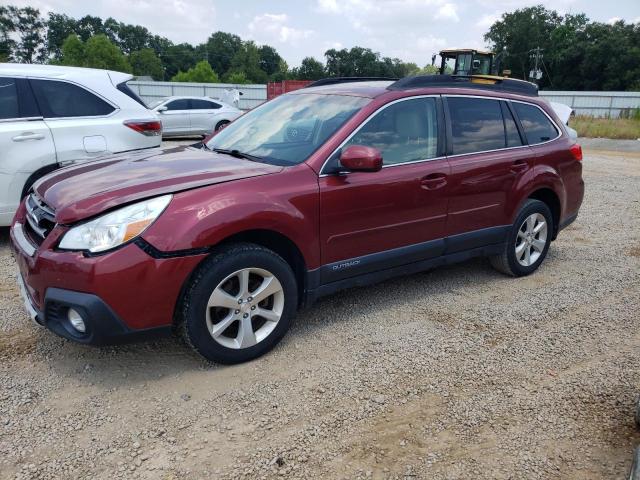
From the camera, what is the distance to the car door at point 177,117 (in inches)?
632

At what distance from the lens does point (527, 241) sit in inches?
193

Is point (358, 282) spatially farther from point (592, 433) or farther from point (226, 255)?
point (592, 433)

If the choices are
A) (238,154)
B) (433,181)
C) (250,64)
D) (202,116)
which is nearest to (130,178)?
(238,154)

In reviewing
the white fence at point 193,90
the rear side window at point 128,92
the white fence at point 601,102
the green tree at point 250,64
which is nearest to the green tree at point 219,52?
the green tree at point 250,64

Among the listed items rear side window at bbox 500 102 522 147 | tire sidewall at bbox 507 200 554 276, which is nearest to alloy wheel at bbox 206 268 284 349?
tire sidewall at bbox 507 200 554 276

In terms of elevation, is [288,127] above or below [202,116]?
above

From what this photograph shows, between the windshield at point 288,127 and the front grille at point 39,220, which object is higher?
the windshield at point 288,127

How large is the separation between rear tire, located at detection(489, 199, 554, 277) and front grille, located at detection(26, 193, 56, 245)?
12.0 feet

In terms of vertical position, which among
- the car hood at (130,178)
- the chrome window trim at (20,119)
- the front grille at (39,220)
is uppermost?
the chrome window trim at (20,119)

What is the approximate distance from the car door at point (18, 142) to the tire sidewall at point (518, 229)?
449cm

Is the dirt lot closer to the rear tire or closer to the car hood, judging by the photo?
the rear tire

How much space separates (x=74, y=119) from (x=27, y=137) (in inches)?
19.9

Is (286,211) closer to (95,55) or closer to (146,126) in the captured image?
(146,126)

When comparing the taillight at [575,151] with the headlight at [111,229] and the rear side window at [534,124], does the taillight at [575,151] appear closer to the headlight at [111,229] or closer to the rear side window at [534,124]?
the rear side window at [534,124]
